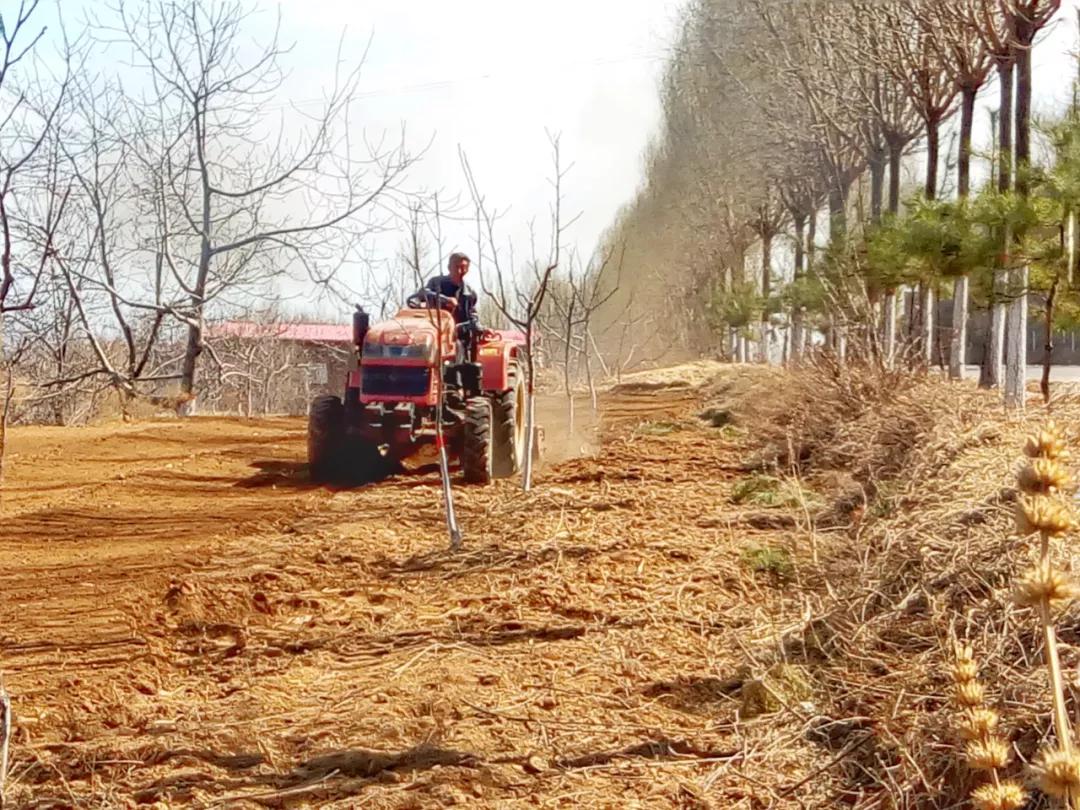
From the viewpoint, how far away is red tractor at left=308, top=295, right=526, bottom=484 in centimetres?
926

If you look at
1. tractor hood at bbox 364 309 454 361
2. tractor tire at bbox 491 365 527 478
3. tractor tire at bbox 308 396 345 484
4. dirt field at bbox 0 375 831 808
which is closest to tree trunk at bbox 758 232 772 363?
tractor tire at bbox 491 365 527 478

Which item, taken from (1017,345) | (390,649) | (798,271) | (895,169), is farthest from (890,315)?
(798,271)

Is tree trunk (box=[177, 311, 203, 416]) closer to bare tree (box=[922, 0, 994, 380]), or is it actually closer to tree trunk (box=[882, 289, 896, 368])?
tree trunk (box=[882, 289, 896, 368])

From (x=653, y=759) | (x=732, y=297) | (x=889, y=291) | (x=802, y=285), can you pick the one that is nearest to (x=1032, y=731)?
(x=653, y=759)

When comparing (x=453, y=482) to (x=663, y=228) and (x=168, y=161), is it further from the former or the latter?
(x=663, y=228)

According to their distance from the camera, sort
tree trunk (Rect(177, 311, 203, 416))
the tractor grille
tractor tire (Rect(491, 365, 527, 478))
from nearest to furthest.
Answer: the tractor grille < tractor tire (Rect(491, 365, 527, 478)) < tree trunk (Rect(177, 311, 203, 416))

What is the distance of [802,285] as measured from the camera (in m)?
22.7

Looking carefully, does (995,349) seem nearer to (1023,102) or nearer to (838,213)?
(1023,102)

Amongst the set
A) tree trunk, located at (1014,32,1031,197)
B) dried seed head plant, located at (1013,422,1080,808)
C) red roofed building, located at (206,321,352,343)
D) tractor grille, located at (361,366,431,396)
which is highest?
tree trunk, located at (1014,32,1031,197)

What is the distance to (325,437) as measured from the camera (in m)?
10.0

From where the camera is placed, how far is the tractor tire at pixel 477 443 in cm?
907

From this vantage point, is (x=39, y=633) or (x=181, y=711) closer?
(x=181, y=711)

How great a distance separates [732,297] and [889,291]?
20933 mm

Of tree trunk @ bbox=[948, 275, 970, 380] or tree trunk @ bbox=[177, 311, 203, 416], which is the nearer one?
tree trunk @ bbox=[948, 275, 970, 380]
